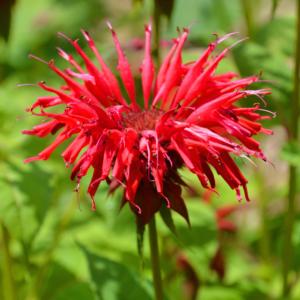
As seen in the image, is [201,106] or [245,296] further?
[245,296]

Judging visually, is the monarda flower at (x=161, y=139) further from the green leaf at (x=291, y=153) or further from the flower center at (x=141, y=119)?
the green leaf at (x=291, y=153)

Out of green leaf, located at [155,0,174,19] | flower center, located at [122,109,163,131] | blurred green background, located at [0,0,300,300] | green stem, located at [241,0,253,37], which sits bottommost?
blurred green background, located at [0,0,300,300]

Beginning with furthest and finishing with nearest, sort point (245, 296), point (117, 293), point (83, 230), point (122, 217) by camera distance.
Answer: point (83, 230) → point (122, 217) → point (245, 296) → point (117, 293)

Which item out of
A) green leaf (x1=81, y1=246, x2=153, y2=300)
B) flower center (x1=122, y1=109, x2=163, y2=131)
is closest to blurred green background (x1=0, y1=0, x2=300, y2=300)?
green leaf (x1=81, y1=246, x2=153, y2=300)

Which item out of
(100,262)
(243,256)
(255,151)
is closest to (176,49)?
(255,151)

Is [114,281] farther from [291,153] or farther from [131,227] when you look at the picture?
[131,227]

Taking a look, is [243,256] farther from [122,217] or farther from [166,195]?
[166,195]

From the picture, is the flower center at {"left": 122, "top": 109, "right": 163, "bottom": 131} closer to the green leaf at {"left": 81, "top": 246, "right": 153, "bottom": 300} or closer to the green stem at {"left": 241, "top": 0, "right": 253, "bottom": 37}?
the green leaf at {"left": 81, "top": 246, "right": 153, "bottom": 300}

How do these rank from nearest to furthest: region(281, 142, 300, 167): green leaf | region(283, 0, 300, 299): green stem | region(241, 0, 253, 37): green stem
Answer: region(281, 142, 300, 167): green leaf
region(283, 0, 300, 299): green stem
region(241, 0, 253, 37): green stem

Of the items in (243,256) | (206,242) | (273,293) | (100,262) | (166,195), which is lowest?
(243,256)
